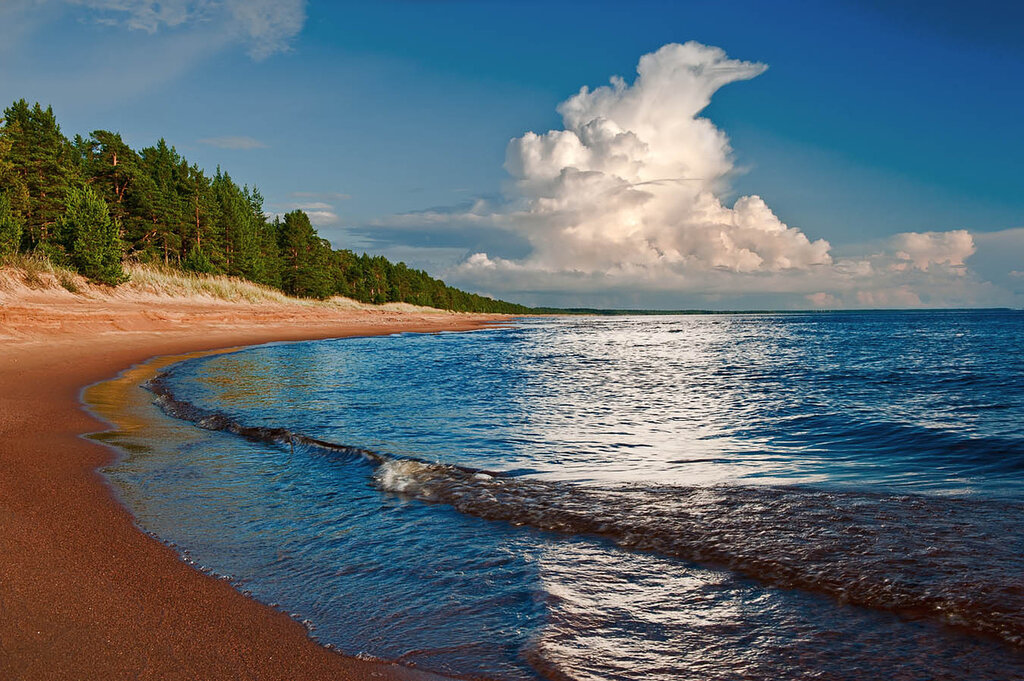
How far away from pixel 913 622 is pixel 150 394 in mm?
15963

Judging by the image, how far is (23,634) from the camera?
11.2 ft

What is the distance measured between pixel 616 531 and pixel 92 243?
40.1 meters

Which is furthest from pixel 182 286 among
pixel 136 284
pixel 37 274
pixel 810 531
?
pixel 810 531

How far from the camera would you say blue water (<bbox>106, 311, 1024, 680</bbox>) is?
344 centimetres

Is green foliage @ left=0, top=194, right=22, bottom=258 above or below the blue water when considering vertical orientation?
above

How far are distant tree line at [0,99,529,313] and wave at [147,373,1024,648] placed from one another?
106 feet

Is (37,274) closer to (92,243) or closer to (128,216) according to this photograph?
(92,243)

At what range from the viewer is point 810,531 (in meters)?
5.21

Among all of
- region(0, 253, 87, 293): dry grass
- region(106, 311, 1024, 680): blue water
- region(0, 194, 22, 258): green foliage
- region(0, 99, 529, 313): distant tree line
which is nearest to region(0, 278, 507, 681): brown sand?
region(106, 311, 1024, 680): blue water

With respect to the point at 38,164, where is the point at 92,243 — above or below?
below

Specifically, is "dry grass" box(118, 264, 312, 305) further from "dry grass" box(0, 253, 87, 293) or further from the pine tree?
the pine tree

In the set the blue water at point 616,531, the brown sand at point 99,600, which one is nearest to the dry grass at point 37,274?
the blue water at point 616,531

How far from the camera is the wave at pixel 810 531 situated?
12.9 ft

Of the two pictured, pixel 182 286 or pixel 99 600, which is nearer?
pixel 99 600
